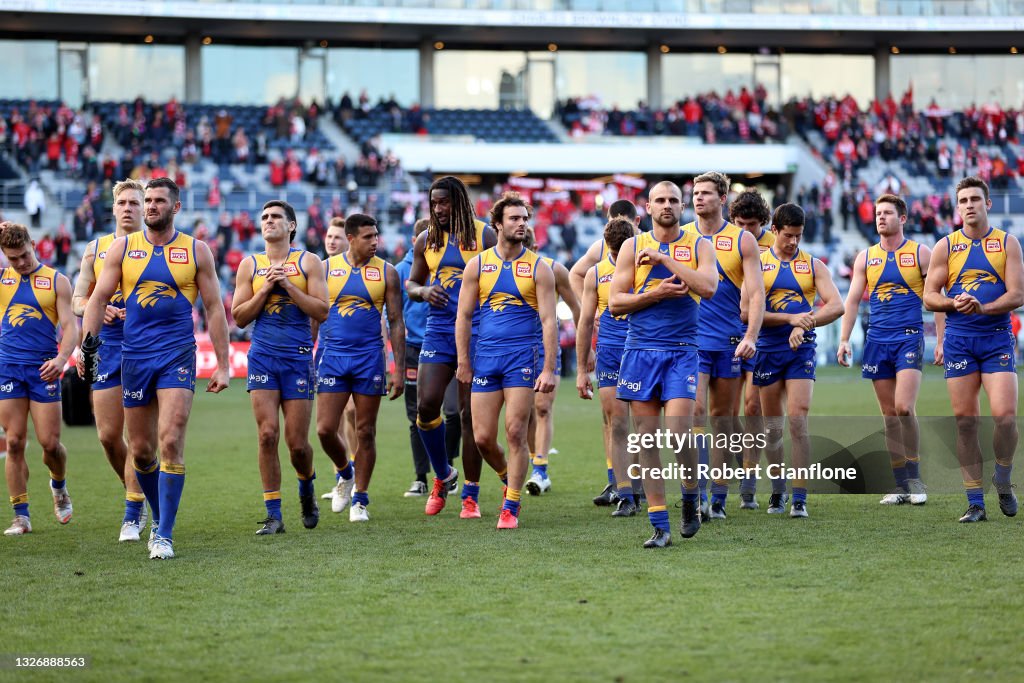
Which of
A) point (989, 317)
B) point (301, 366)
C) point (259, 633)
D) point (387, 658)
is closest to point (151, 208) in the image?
point (301, 366)

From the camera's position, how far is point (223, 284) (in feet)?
105

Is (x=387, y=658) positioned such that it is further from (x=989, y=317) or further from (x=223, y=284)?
(x=223, y=284)

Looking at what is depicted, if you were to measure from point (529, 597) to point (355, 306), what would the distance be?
13.2 ft

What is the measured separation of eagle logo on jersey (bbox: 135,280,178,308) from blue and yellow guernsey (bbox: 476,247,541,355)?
7.56 feet

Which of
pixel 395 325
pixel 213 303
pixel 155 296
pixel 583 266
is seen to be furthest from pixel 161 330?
pixel 583 266

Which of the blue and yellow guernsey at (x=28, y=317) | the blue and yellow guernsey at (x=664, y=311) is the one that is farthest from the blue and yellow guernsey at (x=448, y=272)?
the blue and yellow guernsey at (x=28, y=317)

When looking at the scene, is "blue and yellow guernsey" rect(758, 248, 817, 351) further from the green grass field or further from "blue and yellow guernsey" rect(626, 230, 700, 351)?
"blue and yellow guernsey" rect(626, 230, 700, 351)

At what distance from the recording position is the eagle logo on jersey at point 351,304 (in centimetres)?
1031

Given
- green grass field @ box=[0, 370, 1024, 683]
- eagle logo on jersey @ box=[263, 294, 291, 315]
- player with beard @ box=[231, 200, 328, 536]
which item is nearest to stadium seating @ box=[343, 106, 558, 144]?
player with beard @ box=[231, 200, 328, 536]

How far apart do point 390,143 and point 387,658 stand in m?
39.7

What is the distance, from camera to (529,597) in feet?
22.5

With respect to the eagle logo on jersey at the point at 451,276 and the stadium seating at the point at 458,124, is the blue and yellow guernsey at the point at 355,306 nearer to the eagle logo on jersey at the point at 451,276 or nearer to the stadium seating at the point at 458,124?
the eagle logo on jersey at the point at 451,276

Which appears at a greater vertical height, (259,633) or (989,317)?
(989,317)

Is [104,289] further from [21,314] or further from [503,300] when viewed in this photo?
[503,300]
